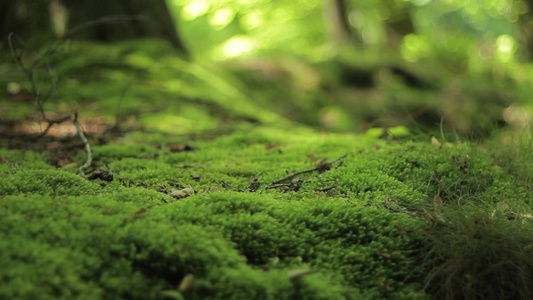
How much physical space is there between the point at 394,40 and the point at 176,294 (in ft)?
49.4

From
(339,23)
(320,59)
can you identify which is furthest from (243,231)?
(339,23)

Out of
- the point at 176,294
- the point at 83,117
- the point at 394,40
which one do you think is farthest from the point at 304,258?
the point at 394,40

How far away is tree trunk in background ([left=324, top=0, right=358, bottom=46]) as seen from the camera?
402 inches

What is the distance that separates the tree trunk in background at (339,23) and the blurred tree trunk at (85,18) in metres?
5.27

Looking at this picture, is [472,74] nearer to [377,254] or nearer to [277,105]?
[277,105]

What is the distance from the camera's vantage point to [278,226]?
1669 millimetres

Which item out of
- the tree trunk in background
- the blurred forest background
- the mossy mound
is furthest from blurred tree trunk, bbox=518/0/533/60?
the mossy mound

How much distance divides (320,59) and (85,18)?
523 cm

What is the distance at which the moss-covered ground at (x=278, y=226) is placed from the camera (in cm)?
132

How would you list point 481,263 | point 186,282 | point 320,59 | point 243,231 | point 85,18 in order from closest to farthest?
point 186,282 < point 481,263 < point 243,231 < point 85,18 < point 320,59

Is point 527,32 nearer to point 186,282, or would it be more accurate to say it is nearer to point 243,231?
point 243,231

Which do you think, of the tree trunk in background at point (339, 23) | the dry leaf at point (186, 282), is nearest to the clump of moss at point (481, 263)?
the dry leaf at point (186, 282)

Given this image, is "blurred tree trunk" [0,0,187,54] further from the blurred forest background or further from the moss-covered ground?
the moss-covered ground

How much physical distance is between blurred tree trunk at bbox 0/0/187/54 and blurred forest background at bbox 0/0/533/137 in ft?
0.06
